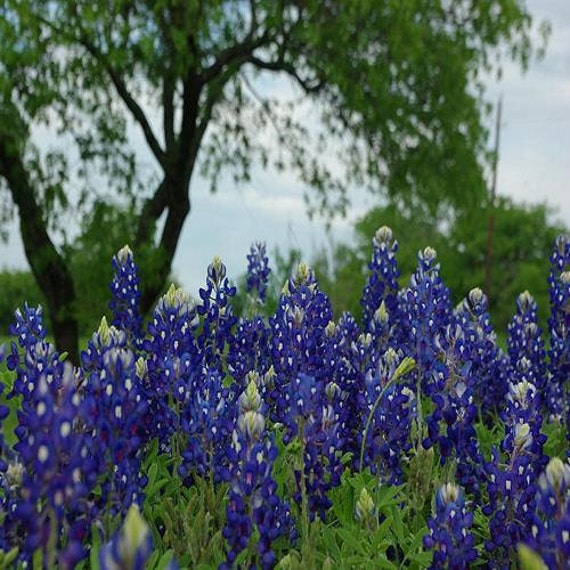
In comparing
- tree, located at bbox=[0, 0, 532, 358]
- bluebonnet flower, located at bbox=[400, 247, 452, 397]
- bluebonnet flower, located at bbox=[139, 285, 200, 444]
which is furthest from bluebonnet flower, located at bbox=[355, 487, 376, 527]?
tree, located at bbox=[0, 0, 532, 358]

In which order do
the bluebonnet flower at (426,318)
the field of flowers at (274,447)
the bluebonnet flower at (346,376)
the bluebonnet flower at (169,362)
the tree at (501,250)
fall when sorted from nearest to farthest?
the field of flowers at (274,447) → the bluebonnet flower at (169,362) → the bluebonnet flower at (426,318) → the bluebonnet flower at (346,376) → the tree at (501,250)

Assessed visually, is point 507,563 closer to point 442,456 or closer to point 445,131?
point 442,456

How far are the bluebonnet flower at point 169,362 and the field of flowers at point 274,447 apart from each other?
0.03ft

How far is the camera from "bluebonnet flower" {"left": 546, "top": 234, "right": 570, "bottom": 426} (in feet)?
21.2

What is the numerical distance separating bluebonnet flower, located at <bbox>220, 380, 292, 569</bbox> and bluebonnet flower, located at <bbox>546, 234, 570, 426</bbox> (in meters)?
3.44

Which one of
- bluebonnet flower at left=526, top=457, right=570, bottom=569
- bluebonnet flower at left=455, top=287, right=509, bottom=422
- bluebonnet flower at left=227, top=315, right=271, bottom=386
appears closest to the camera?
bluebonnet flower at left=526, top=457, right=570, bottom=569

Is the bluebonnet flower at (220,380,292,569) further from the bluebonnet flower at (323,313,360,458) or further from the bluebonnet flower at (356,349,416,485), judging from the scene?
the bluebonnet flower at (323,313,360,458)

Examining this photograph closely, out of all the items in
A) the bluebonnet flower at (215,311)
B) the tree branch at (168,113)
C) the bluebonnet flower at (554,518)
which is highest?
the tree branch at (168,113)

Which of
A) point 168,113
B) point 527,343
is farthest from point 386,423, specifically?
point 168,113

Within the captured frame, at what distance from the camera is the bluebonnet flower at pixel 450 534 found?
361 centimetres

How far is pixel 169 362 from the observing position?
14.0 ft

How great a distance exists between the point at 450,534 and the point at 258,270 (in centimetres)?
321

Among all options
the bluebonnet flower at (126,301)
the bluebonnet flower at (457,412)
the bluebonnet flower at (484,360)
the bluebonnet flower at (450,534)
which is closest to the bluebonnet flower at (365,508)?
the bluebonnet flower at (450,534)

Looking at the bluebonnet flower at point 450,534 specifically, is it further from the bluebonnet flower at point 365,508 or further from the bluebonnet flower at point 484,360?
the bluebonnet flower at point 484,360
